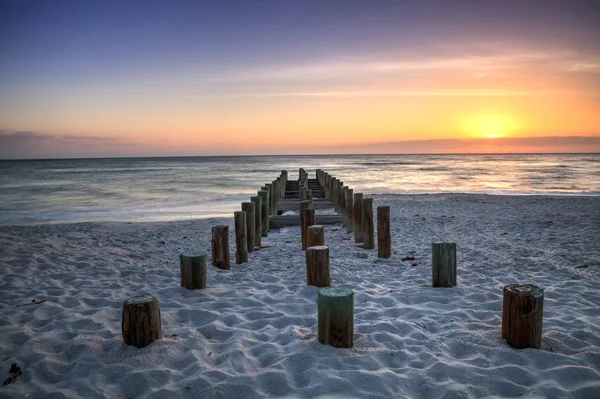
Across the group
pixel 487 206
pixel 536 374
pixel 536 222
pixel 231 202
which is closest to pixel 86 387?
pixel 536 374

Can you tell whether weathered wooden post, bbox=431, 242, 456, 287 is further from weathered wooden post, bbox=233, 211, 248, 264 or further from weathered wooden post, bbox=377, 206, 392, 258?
weathered wooden post, bbox=233, 211, 248, 264

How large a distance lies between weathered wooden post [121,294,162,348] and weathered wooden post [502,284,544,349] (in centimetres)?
306

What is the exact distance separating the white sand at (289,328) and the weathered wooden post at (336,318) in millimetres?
97

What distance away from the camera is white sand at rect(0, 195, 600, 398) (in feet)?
9.60

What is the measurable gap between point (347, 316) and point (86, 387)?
80.3 inches

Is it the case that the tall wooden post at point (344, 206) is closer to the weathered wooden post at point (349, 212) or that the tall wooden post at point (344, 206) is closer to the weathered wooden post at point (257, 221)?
the weathered wooden post at point (349, 212)

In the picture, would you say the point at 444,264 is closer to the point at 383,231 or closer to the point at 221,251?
the point at 383,231

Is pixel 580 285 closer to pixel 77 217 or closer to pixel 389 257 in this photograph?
pixel 389 257

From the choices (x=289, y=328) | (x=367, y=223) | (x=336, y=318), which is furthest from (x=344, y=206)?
(x=336, y=318)

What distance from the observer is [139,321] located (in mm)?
3377

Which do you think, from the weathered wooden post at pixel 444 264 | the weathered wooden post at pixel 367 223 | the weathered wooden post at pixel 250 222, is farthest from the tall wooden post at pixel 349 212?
the weathered wooden post at pixel 444 264

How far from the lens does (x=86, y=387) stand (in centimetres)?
287

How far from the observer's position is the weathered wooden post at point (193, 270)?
16.1 feet

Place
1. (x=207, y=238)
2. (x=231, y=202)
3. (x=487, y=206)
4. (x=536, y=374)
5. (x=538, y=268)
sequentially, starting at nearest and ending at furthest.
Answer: (x=536, y=374), (x=538, y=268), (x=207, y=238), (x=487, y=206), (x=231, y=202)
